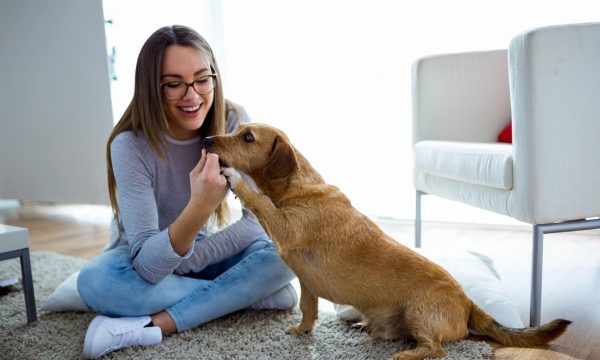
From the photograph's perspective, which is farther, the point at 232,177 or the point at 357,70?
the point at 357,70

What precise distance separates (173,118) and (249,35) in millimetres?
2563

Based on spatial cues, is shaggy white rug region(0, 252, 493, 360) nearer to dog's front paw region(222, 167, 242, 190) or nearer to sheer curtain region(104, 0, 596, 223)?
dog's front paw region(222, 167, 242, 190)

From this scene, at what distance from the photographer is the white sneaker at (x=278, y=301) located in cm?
207

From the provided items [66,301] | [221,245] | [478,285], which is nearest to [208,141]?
[221,245]

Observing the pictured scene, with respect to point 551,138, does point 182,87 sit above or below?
above

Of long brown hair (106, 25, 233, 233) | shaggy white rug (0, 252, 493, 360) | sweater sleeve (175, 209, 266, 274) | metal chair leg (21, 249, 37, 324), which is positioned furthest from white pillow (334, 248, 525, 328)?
metal chair leg (21, 249, 37, 324)

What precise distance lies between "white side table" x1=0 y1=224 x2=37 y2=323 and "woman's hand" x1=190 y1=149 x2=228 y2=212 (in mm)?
711

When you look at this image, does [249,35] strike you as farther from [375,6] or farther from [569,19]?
[569,19]

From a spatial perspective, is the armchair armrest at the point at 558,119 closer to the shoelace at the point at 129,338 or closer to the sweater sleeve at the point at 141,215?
the sweater sleeve at the point at 141,215

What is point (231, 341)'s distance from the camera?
5.93ft

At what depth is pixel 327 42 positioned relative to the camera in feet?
13.2

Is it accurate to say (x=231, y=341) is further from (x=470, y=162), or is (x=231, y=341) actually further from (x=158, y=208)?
(x=470, y=162)

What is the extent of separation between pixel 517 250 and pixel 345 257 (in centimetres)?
164

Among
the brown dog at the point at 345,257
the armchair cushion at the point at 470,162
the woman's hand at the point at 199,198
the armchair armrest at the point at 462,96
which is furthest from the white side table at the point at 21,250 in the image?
the armchair armrest at the point at 462,96
